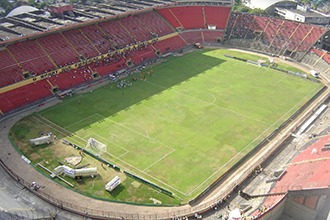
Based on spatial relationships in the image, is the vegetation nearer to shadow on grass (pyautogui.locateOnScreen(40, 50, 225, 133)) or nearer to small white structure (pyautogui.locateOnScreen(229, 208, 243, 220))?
shadow on grass (pyautogui.locateOnScreen(40, 50, 225, 133))

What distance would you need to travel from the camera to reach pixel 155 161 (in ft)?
184

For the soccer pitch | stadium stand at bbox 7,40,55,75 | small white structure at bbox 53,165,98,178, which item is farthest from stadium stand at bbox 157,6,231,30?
small white structure at bbox 53,165,98,178

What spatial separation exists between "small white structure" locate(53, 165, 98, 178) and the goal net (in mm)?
5333

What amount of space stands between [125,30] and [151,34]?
26.2 feet

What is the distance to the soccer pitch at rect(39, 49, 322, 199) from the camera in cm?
5544

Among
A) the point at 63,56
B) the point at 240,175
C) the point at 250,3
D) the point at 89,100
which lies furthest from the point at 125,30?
the point at 250,3

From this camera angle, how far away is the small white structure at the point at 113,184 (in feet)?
161

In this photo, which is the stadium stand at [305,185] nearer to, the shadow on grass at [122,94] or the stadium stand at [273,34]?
the shadow on grass at [122,94]

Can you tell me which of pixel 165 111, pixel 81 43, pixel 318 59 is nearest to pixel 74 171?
pixel 165 111

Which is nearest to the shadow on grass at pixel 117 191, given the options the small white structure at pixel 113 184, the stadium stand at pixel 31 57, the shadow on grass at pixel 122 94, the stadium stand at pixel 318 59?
the small white structure at pixel 113 184

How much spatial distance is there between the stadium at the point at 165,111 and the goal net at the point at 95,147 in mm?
169

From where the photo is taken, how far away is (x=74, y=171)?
5138 centimetres

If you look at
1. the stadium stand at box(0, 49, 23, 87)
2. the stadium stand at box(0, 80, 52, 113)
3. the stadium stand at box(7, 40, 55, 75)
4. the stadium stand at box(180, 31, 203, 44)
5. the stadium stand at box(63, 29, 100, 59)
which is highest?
the stadium stand at box(180, 31, 203, 44)

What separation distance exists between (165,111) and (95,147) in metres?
18.2
